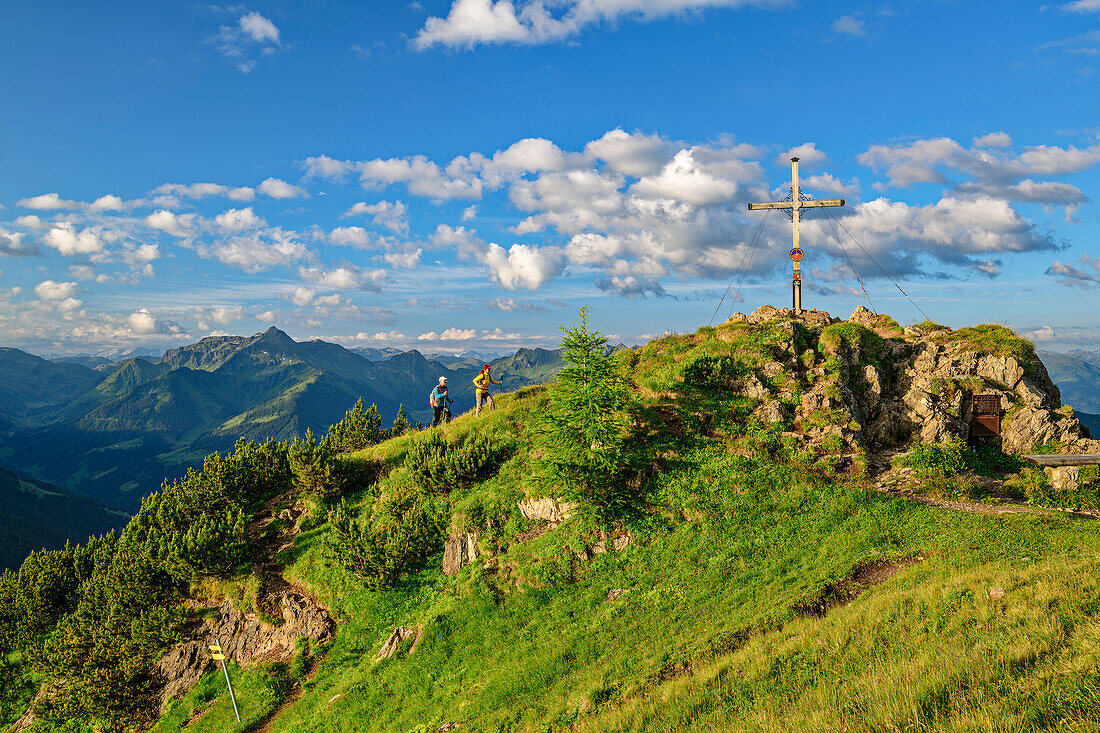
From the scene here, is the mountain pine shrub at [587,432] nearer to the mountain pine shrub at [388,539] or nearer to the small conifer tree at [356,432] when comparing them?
the mountain pine shrub at [388,539]

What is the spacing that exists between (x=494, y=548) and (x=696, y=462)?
9.69m

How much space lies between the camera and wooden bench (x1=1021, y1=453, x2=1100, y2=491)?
66.7 ft

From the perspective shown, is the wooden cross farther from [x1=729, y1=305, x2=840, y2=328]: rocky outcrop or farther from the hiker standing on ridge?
the hiker standing on ridge

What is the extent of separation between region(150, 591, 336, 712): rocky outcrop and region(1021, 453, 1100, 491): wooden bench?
101 feet

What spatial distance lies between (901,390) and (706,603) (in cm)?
1970

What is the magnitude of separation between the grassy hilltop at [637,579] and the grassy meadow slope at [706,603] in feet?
0.27

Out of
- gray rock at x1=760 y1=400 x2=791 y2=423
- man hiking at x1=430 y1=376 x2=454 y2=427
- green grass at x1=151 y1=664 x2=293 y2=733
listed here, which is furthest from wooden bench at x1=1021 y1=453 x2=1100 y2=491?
green grass at x1=151 y1=664 x2=293 y2=733

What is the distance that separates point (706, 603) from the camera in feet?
53.5

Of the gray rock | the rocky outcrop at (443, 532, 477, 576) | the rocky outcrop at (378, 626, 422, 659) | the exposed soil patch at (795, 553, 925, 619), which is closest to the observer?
the exposed soil patch at (795, 553, 925, 619)

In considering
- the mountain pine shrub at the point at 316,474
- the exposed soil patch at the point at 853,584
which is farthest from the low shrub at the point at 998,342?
the mountain pine shrub at the point at 316,474

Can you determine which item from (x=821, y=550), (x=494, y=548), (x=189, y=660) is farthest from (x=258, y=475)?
(x=821, y=550)

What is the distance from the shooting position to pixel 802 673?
33.2 ft

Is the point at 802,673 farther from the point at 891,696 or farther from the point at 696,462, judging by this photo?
the point at 696,462

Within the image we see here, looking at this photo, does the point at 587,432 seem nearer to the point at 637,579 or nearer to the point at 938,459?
the point at 637,579
